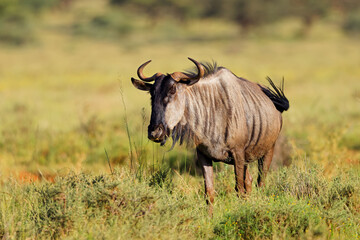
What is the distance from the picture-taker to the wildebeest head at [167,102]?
4.81 m

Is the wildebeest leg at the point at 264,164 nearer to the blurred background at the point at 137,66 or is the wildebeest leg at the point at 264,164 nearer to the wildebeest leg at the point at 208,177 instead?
the blurred background at the point at 137,66

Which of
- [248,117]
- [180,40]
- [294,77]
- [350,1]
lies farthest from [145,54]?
[350,1]

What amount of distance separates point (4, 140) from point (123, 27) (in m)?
49.0

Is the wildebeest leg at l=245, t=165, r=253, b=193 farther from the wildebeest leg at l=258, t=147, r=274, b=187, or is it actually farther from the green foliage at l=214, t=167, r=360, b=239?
the green foliage at l=214, t=167, r=360, b=239

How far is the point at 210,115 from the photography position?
5250 mm

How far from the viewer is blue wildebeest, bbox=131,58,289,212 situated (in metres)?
4.93

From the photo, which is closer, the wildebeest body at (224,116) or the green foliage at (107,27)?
the wildebeest body at (224,116)

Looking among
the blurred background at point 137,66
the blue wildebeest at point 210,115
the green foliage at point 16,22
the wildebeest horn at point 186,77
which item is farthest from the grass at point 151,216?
the green foliage at point 16,22

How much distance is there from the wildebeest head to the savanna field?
427 mm

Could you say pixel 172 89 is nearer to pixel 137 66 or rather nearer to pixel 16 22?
pixel 137 66

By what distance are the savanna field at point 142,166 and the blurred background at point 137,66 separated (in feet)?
0.21

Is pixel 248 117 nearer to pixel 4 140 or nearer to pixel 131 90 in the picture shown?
pixel 4 140

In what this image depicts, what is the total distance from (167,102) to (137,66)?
81.1 ft

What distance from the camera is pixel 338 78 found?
2202 centimetres
